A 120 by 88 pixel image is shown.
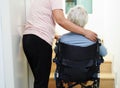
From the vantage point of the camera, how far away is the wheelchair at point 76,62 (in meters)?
1.94

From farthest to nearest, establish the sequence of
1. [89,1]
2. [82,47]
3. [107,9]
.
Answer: [89,1]
[107,9]
[82,47]

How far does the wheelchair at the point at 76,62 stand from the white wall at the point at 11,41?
1.19 ft

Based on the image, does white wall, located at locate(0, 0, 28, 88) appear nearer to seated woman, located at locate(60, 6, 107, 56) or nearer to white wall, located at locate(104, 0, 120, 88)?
seated woman, located at locate(60, 6, 107, 56)

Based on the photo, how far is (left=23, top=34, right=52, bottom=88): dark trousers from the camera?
6.51ft

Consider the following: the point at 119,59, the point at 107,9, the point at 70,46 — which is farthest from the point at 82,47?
the point at 107,9

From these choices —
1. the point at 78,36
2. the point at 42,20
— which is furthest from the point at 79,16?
the point at 42,20

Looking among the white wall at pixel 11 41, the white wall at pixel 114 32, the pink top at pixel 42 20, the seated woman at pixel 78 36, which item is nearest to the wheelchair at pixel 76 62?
the seated woman at pixel 78 36

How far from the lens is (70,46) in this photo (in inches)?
76.1

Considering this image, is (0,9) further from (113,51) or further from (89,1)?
(89,1)

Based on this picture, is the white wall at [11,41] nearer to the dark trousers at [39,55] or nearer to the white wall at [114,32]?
the dark trousers at [39,55]

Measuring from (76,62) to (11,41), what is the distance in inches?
23.5

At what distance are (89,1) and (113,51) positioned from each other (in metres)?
1.27

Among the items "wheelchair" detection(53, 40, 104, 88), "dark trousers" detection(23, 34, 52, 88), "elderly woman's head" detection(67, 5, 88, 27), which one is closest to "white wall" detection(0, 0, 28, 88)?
"dark trousers" detection(23, 34, 52, 88)

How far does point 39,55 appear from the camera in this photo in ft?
6.58
